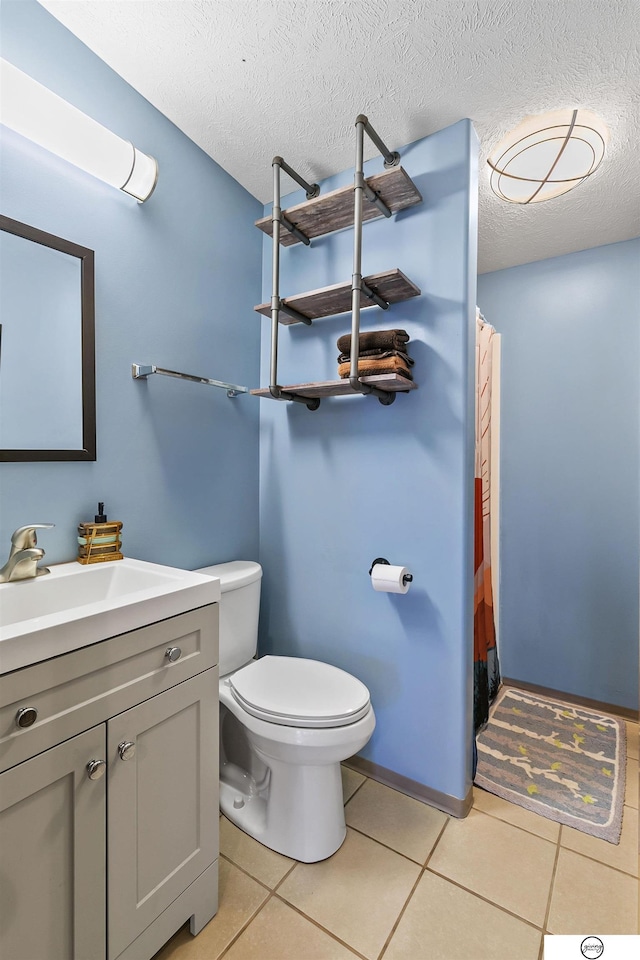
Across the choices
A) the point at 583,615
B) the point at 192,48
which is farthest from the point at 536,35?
the point at 583,615

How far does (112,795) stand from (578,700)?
237cm

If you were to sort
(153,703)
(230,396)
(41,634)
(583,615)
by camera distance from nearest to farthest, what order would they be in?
(41,634), (153,703), (230,396), (583,615)

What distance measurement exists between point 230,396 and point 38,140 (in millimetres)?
998

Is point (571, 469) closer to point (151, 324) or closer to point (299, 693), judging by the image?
point (299, 693)

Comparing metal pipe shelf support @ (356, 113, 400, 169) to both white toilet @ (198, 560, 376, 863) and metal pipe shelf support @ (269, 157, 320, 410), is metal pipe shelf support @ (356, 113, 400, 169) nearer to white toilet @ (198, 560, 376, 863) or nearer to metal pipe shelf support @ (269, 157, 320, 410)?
metal pipe shelf support @ (269, 157, 320, 410)

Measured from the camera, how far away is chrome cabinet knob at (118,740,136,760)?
948 millimetres

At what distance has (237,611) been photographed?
172cm

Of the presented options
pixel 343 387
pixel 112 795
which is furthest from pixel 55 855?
pixel 343 387

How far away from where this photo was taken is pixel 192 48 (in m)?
1.39

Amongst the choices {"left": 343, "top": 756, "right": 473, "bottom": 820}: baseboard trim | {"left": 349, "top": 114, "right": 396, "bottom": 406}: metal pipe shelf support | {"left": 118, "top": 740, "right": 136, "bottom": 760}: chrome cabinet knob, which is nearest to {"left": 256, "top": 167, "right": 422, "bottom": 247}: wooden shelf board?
{"left": 349, "top": 114, "right": 396, "bottom": 406}: metal pipe shelf support

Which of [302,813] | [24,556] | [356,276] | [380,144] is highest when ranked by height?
[380,144]

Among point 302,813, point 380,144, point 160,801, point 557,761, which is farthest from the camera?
point 557,761

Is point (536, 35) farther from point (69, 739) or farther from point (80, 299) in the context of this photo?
point (69, 739)

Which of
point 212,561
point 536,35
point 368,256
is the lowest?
point 212,561
